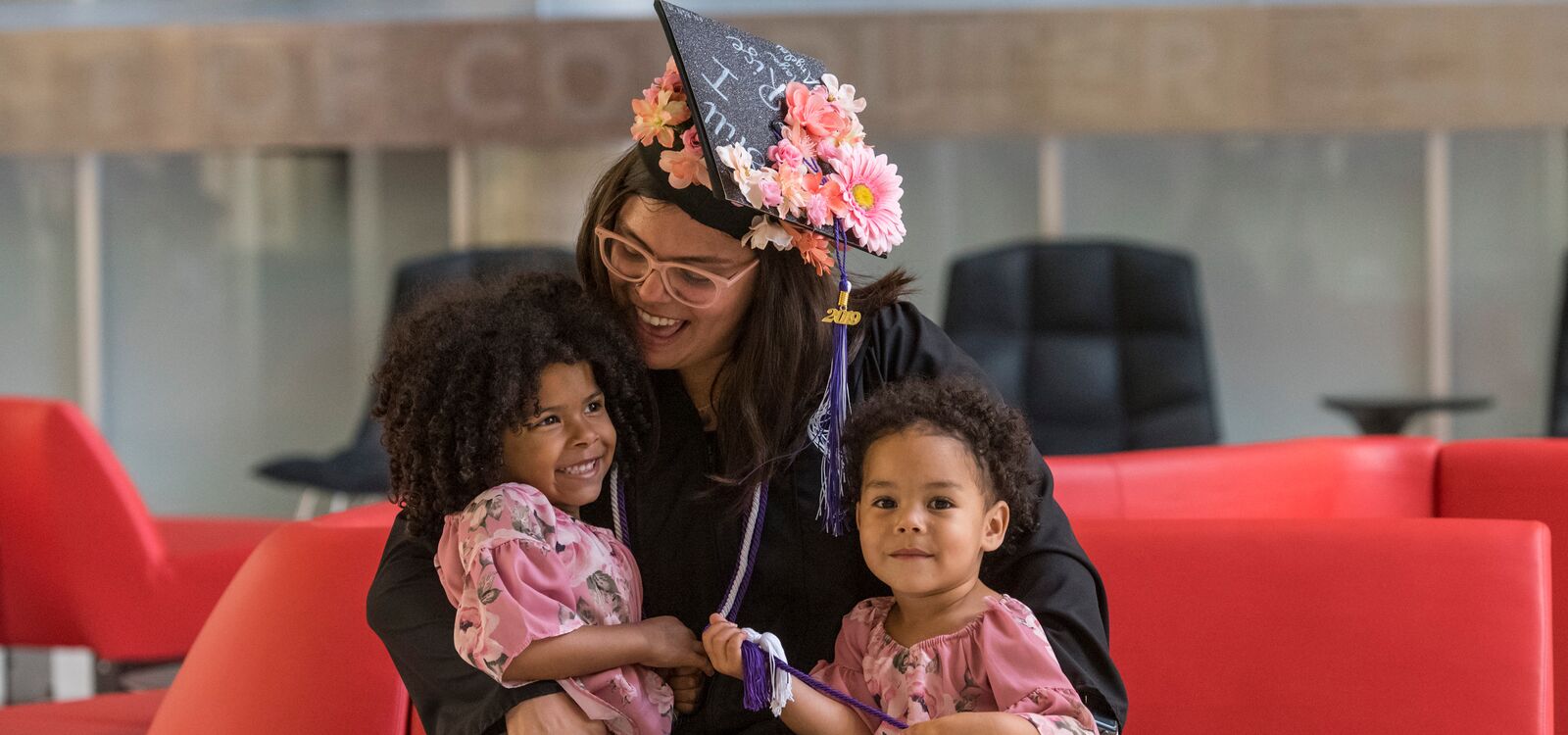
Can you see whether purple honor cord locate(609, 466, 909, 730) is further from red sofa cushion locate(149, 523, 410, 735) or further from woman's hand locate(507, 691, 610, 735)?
red sofa cushion locate(149, 523, 410, 735)

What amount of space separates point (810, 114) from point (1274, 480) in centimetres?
88

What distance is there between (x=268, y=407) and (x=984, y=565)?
13.5ft

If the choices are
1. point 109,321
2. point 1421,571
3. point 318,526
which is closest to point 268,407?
point 109,321

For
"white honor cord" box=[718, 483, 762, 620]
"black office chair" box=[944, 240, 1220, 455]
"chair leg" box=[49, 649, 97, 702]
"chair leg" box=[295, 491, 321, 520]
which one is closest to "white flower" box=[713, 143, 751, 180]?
"white honor cord" box=[718, 483, 762, 620]

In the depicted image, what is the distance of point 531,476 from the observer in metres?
1.46

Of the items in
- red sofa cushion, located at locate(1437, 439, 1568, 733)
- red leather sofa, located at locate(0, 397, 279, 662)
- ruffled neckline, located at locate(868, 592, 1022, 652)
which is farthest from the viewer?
red leather sofa, located at locate(0, 397, 279, 662)

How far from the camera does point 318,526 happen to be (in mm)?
1756

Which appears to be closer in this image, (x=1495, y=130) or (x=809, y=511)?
(x=809, y=511)

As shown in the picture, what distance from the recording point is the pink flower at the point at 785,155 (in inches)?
59.5

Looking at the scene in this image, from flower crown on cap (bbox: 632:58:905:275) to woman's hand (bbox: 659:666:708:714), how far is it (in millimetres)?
428

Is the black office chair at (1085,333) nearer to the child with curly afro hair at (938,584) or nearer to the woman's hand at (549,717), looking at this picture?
the child with curly afro hair at (938,584)

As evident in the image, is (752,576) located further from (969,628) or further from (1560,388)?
(1560,388)

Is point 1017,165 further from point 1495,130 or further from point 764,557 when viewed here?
point 764,557

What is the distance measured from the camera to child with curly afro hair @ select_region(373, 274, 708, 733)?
1.35 metres
